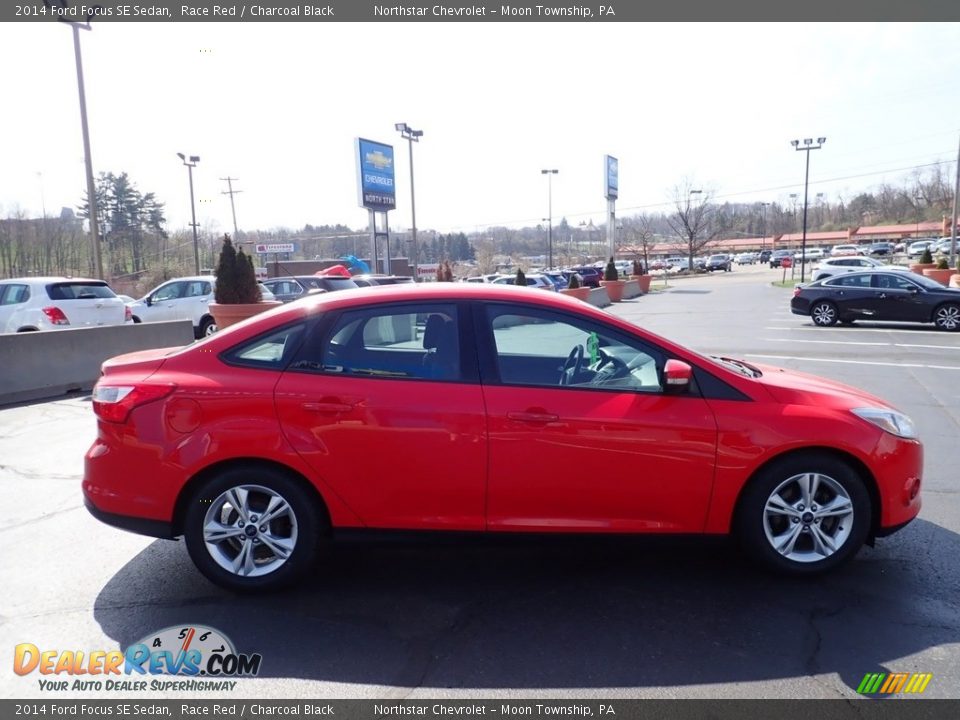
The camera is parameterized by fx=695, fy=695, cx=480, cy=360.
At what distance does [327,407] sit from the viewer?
12.2 feet

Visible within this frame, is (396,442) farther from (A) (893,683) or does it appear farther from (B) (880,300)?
(B) (880,300)

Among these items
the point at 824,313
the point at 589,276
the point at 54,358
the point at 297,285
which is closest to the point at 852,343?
the point at 824,313

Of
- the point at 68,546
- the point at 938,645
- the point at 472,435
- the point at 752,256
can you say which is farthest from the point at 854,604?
the point at 752,256

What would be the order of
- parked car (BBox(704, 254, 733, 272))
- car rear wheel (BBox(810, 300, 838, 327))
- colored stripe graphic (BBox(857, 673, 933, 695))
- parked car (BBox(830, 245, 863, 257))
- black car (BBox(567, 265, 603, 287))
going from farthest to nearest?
1. parked car (BBox(830, 245, 863, 257))
2. parked car (BBox(704, 254, 733, 272))
3. black car (BBox(567, 265, 603, 287))
4. car rear wheel (BBox(810, 300, 838, 327))
5. colored stripe graphic (BBox(857, 673, 933, 695))

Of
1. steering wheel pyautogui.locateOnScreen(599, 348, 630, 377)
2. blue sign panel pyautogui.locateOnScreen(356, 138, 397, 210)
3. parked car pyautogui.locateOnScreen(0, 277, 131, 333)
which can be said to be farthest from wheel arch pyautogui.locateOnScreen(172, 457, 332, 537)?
blue sign panel pyautogui.locateOnScreen(356, 138, 397, 210)

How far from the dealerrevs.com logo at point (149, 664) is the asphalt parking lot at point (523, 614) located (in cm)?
7

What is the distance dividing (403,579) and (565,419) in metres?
1.37

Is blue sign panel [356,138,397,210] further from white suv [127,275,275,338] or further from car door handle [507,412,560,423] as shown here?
car door handle [507,412,560,423]

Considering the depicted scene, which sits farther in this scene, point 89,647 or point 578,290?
point 578,290

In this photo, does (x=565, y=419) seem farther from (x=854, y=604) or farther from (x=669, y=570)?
(x=854, y=604)

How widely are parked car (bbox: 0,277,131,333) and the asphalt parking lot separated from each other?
351 inches

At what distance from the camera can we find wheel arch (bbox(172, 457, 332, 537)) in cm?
377

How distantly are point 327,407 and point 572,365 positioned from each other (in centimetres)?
137

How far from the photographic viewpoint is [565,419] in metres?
3.67
